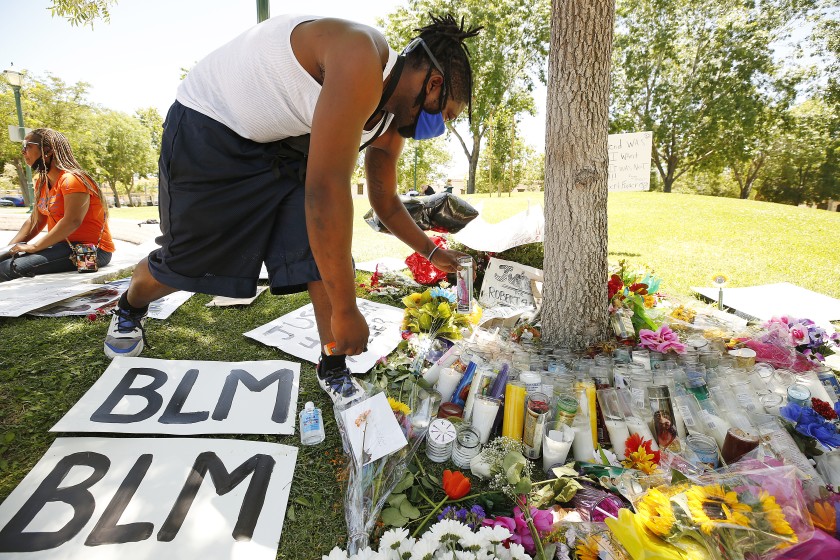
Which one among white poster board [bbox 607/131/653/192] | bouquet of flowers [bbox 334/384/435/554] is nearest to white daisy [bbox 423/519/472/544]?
bouquet of flowers [bbox 334/384/435/554]

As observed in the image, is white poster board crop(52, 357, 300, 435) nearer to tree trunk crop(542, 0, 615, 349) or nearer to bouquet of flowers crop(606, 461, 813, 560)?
bouquet of flowers crop(606, 461, 813, 560)

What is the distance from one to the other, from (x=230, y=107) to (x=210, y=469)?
128 centimetres

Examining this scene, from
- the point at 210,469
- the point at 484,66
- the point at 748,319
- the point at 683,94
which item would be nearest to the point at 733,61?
the point at 683,94

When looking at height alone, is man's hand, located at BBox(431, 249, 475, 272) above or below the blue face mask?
below

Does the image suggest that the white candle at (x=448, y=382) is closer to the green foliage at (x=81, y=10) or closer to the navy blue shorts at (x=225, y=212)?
the navy blue shorts at (x=225, y=212)

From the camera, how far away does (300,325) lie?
273 centimetres

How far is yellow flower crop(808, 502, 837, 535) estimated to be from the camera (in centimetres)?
97

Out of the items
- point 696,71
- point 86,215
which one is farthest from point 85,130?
point 696,71

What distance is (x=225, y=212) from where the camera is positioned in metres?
1.66

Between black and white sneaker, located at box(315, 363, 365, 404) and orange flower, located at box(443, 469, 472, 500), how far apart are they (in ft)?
1.84

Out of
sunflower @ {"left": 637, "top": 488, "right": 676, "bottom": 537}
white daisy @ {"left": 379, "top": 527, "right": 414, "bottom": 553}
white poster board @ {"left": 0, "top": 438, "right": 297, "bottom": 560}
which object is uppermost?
sunflower @ {"left": 637, "top": 488, "right": 676, "bottom": 537}

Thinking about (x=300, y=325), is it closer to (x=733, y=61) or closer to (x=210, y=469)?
(x=210, y=469)

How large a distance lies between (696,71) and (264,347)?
24234mm

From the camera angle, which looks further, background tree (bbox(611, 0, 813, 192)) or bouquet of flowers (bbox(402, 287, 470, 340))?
background tree (bbox(611, 0, 813, 192))
